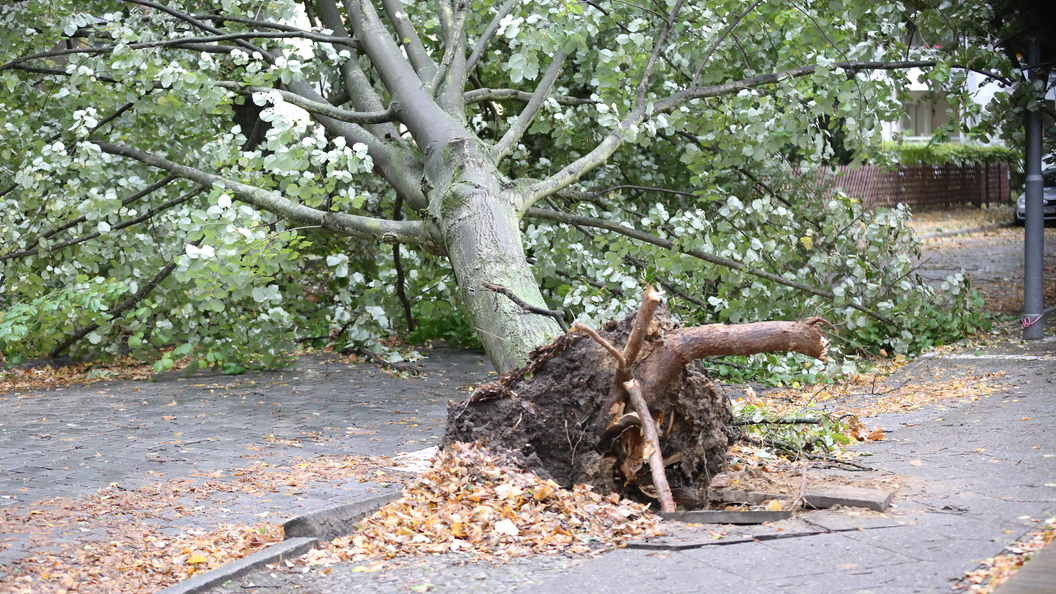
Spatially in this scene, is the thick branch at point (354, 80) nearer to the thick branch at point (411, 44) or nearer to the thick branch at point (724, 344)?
the thick branch at point (411, 44)

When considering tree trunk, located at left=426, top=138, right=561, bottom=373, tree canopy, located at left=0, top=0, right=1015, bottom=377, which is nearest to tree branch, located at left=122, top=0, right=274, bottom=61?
tree canopy, located at left=0, top=0, right=1015, bottom=377

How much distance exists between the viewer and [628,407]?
225 inches

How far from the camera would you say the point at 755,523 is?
531 centimetres

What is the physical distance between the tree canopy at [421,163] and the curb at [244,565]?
11.0ft

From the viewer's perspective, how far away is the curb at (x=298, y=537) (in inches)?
176

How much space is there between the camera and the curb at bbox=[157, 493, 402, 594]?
448cm

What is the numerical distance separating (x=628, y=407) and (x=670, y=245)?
4440mm

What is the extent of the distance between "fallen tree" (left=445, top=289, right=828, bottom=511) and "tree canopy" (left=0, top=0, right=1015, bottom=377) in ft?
7.41

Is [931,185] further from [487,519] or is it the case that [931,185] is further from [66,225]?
[487,519]

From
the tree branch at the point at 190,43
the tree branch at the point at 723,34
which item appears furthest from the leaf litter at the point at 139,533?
the tree branch at the point at 723,34

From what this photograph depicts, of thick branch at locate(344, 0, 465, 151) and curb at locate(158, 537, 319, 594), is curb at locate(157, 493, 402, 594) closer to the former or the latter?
curb at locate(158, 537, 319, 594)

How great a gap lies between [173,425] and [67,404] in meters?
1.55

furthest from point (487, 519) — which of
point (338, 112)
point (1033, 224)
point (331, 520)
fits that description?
point (1033, 224)

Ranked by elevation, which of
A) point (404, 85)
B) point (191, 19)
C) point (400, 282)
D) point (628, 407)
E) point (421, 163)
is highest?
point (191, 19)
